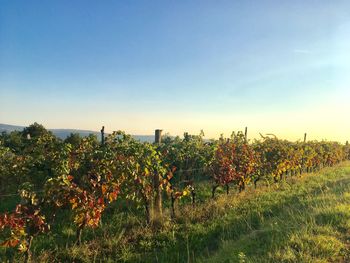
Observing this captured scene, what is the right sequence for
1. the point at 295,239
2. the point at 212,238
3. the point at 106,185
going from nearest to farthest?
the point at 295,239
the point at 106,185
the point at 212,238

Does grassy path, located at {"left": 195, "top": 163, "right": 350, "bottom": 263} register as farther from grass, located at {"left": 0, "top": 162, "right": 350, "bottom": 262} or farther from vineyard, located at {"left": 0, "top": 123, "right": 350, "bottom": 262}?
vineyard, located at {"left": 0, "top": 123, "right": 350, "bottom": 262}

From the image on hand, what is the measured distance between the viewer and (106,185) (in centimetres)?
618

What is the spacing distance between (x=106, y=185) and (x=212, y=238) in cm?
243

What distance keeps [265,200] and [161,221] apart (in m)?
3.95

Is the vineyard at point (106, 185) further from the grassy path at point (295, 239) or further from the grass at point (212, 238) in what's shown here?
the grassy path at point (295, 239)

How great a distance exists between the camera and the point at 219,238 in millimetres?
6551

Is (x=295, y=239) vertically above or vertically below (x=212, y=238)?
above

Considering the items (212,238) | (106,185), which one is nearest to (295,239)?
(212,238)

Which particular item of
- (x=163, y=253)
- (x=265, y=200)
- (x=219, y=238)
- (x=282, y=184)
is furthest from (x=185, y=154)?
(x=282, y=184)

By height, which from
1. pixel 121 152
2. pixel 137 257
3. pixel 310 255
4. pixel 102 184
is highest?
pixel 121 152

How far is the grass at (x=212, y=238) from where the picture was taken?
4.74m

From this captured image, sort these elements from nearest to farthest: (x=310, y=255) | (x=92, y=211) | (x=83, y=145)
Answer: (x=310, y=255) < (x=92, y=211) < (x=83, y=145)

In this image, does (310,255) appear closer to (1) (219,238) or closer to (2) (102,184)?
(1) (219,238)

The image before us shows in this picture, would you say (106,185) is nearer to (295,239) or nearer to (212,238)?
(212,238)
